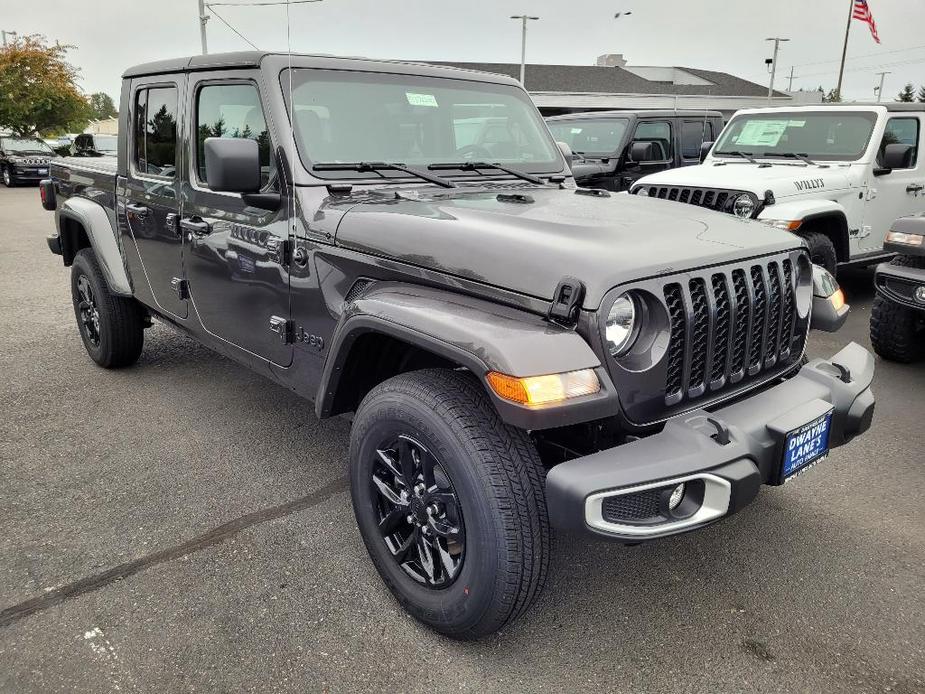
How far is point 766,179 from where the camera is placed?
6.50 m

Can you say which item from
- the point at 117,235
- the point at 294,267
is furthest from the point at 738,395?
Result: the point at 117,235

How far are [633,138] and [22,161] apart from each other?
1966cm

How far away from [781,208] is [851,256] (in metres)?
1.28

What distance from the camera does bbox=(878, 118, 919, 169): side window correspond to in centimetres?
698

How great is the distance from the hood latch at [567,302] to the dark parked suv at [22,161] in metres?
23.3

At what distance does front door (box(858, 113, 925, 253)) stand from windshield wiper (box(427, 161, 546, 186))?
4.77 metres

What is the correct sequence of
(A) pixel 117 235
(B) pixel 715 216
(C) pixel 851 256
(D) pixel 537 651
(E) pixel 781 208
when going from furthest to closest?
(C) pixel 851 256 < (E) pixel 781 208 < (A) pixel 117 235 < (B) pixel 715 216 < (D) pixel 537 651

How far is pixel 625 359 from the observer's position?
216 centimetres

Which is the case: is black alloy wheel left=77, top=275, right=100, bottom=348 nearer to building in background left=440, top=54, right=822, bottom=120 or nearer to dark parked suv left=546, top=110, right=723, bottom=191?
dark parked suv left=546, top=110, right=723, bottom=191

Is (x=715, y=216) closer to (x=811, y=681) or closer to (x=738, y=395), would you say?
(x=738, y=395)

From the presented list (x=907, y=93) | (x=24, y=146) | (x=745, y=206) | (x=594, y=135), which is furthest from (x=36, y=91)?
(x=907, y=93)

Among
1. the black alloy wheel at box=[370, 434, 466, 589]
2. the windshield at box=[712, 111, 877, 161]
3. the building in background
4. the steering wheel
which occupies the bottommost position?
the black alloy wheel at box=[370, 434, 466, 589]

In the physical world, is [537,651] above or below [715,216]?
below

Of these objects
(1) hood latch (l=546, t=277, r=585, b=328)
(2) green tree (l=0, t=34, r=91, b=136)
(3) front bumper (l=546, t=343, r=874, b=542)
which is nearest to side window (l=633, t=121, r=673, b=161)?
(3) front bumper (l=546, t=343, r=874, b=542)
